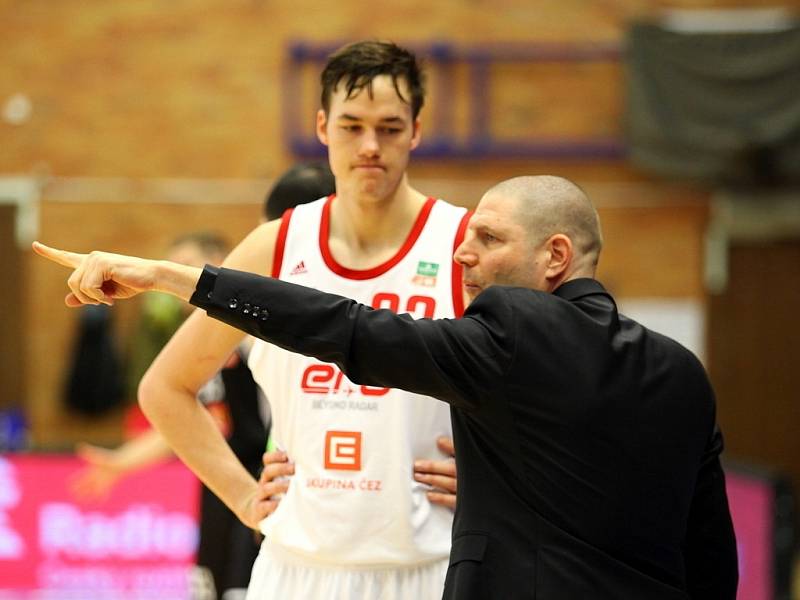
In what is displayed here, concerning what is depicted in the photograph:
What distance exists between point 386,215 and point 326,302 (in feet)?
2.89

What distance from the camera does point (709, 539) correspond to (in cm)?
263

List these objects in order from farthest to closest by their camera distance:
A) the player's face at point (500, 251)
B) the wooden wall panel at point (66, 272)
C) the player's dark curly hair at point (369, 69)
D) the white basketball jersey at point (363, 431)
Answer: the wooden wall panel at point (66, 272), the player's dark curly hair at point (369, 69), the white basketball jersey at point (363, 431), the player's face at point (500, 251)

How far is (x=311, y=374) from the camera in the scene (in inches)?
122

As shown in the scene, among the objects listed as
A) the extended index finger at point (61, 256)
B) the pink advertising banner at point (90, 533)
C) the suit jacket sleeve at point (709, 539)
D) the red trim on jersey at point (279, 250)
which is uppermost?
the red trim on jersey at point (279, 250)

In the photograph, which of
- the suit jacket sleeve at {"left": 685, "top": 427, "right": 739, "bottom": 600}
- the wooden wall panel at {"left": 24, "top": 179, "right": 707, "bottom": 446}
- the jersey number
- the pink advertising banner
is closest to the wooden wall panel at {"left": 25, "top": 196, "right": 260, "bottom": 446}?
the wooden wall panel at {"left": 24, "top": 179, "right": 707, "bottom": 446}

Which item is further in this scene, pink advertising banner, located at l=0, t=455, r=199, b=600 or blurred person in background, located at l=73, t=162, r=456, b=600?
pink advertising banner, located at l=0, t=455, r=199, b=600

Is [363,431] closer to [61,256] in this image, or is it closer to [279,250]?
[279,250]

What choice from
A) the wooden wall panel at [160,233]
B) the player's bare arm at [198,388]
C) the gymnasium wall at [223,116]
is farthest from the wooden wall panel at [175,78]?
the player's bare arm at [198,388]

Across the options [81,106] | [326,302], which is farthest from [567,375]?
[81,106]

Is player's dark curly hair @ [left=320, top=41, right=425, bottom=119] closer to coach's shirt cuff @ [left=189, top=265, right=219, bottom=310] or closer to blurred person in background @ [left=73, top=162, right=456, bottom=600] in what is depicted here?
blurred person in background @ [left=73, top=162, right=456, bottom=600]

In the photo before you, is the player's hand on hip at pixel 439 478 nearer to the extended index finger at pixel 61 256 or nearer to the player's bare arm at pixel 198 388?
the player's bare arm at pixel 198 388

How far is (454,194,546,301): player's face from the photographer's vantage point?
2.51m

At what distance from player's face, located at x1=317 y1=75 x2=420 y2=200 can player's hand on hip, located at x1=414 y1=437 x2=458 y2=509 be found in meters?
0.69

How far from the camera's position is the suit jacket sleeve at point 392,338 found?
2301 mm
